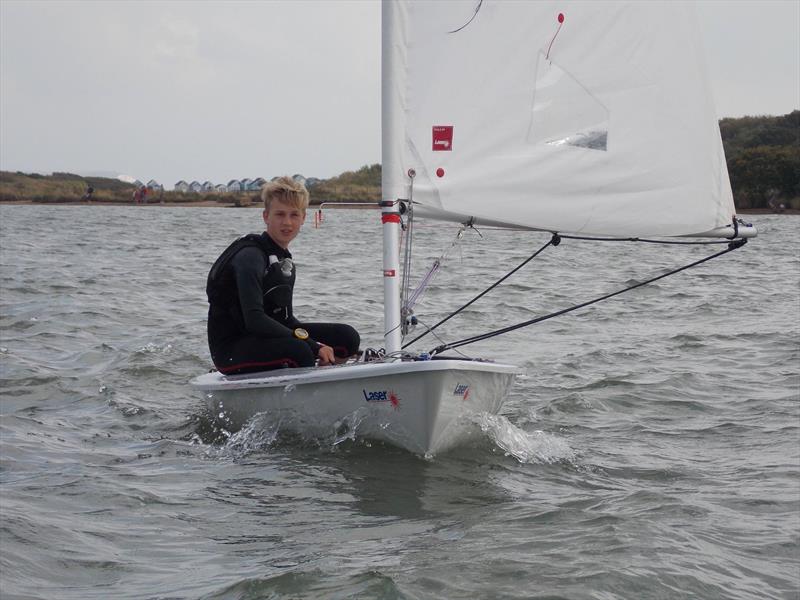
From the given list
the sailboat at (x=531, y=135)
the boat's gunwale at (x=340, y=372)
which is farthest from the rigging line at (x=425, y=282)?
the boat's gunwale at (x=340, y=372)

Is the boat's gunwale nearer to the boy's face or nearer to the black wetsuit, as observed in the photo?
the black wetsuit

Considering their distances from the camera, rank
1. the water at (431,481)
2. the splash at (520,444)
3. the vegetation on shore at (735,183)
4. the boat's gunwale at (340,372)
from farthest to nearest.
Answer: the vegetation on shore at (735,183) < the splash at (520,444) < the boat's gunwale at (340,372) < the water at (431,481)

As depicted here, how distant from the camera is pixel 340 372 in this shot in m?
4.96

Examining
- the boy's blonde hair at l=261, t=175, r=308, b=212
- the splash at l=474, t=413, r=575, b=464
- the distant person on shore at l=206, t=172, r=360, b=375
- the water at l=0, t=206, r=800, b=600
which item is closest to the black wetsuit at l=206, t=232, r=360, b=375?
the distant person on shore at l=206, t=172, r=360, b=375

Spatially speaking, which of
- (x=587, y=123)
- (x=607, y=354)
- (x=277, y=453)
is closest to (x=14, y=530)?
(x=277, y=453)

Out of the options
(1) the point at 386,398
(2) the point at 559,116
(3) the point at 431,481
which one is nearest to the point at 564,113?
(2) the point at 559,116

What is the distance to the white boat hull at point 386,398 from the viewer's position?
4.77 m

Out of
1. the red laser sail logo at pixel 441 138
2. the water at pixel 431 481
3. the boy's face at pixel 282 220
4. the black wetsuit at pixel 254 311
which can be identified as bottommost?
the water at pixel 431 481

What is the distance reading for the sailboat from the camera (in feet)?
16.9

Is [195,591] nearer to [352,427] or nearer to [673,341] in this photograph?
[352,427]

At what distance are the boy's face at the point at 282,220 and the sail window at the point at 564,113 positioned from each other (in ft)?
4.40

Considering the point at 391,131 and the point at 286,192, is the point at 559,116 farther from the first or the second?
the point at 286,192

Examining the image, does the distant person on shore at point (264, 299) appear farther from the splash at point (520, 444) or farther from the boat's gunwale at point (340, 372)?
the splash at point (520, 444)

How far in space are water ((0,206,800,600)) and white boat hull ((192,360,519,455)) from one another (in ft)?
0.35
